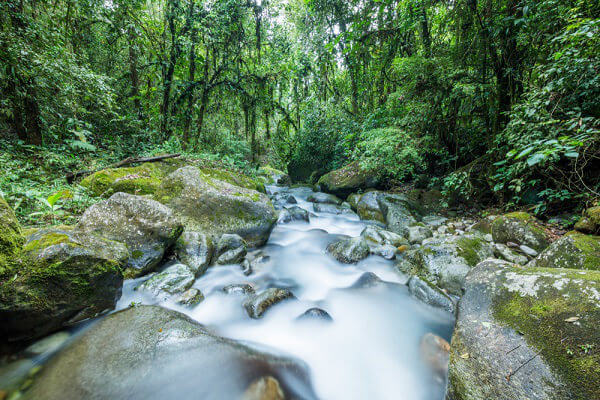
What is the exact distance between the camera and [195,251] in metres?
3.68

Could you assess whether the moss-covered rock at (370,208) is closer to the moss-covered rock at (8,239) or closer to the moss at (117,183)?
the moss at (117,183)

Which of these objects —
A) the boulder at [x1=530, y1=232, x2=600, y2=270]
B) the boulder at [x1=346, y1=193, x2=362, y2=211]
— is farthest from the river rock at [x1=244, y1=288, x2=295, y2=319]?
the boulder at [x1=346, y1=193, x2=362, y2=211]

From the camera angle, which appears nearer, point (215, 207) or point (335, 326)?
point (335, 326)

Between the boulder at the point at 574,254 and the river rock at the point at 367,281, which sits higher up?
the boulder at the point at 574,254

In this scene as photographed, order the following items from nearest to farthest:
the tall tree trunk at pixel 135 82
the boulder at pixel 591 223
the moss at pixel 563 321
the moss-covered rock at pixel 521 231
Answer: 1. the moss at pixel 563 321
2. the boulder at pixel 591 223
3. the moss-covered rock at pixel 521 231
4. the tall tree trunk at pixel 135 82

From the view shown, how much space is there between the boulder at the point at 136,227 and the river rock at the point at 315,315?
2.20 metres

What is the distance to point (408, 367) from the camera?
2447 mm

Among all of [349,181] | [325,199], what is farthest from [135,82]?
[349,181]

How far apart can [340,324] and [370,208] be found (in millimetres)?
4421

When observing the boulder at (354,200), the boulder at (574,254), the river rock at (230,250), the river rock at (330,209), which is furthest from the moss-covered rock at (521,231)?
the river rock at (230,250)

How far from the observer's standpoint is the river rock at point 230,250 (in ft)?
12.9

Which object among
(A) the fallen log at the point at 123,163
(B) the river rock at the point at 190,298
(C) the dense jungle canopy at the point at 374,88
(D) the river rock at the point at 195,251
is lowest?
(B) the river rock at the point at 190,298

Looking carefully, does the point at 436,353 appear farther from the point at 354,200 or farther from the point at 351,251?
the point at 354,200

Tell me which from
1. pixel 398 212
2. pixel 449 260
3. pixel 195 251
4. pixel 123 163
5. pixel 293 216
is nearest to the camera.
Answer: pixel 449 260
